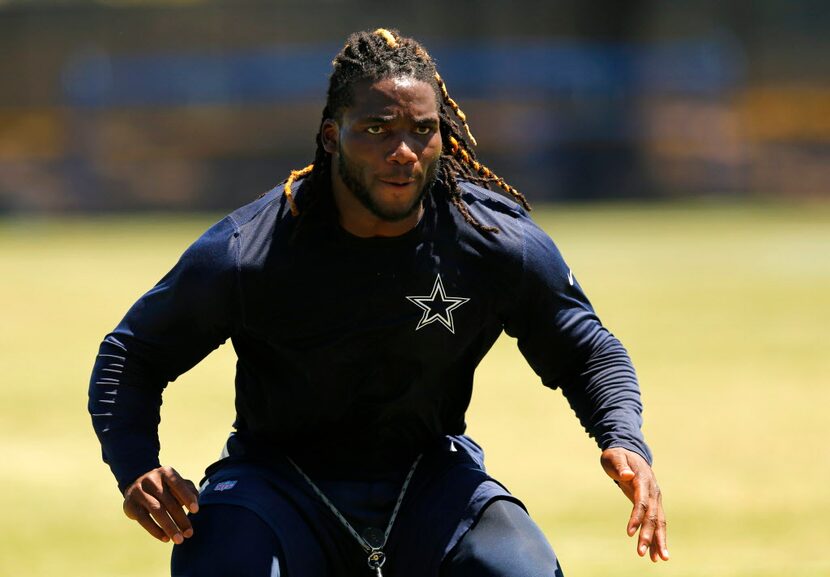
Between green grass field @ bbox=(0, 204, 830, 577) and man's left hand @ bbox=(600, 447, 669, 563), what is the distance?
2206mm

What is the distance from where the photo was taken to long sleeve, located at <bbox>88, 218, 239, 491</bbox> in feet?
14.6

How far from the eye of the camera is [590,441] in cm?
952

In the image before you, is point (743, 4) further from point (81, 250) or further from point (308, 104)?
point (81, 250)

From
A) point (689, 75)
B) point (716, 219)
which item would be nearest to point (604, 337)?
point (716, 219)

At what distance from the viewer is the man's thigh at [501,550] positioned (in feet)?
14.0

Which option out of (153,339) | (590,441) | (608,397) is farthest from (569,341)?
(590,441)

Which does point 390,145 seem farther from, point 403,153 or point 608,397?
point 608,397

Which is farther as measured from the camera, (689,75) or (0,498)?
(689,75)

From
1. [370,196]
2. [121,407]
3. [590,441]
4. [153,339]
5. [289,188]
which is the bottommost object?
[121,407]

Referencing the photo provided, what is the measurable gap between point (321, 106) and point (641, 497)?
31.1m

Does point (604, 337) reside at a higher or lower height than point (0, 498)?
lower

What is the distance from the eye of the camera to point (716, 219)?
2847 centimetres

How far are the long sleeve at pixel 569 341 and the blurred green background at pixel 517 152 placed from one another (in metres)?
6.18

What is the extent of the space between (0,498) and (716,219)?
21.9m
